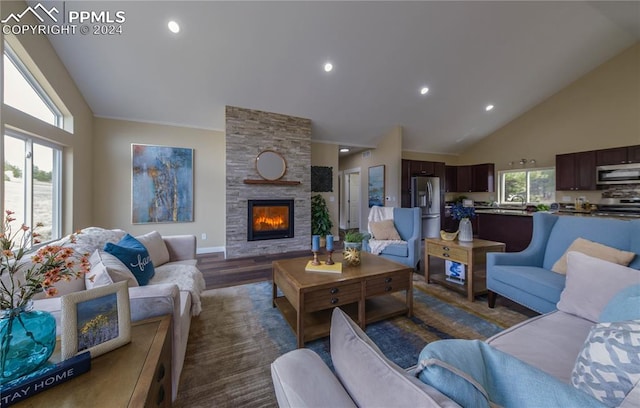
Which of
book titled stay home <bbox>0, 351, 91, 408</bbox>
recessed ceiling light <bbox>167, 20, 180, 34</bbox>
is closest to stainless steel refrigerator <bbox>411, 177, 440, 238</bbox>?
recessed ceiling light <bbox>167, 20, 180, 34</bbox>

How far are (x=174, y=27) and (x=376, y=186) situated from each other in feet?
16.8

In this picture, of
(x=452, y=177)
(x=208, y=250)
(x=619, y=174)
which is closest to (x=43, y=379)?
(x=208, y=250)

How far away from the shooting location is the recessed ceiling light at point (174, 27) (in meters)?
2.74

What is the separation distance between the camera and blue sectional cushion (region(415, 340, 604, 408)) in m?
0.50

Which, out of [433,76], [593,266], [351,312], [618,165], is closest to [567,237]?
[593,266]

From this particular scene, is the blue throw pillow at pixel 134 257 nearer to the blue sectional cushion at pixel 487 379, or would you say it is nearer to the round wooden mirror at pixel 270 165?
the blue sectional cushion at pixel 487 379

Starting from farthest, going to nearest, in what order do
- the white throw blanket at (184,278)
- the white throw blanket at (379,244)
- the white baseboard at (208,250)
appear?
the white baseboard at (208,250) < the white throw blanket at (379,244) < the white throw blanket at (184,278)

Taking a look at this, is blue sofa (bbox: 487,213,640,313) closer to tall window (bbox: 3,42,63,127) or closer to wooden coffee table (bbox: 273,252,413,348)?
wooden coffee table (bbox: 273,252,413,348)

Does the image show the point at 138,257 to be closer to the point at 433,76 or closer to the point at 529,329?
the point at 529,329

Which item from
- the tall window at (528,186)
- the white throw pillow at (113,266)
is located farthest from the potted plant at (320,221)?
the tall window at (528,186)

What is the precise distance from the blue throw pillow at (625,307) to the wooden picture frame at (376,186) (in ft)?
16.9

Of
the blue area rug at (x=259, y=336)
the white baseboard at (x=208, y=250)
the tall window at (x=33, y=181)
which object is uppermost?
the tall window at (x=33, y=181)

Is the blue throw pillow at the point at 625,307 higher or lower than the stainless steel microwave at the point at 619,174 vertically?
lower

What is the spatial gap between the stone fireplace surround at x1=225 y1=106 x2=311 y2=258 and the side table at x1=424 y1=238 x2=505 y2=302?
103 inches
